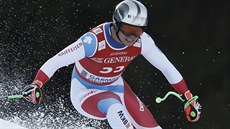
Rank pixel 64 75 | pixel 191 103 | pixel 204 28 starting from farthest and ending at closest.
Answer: pixel 64 75 → pixel 204 28 → pixel 191 103

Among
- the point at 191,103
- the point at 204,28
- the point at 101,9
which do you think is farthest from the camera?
the point at 101,9

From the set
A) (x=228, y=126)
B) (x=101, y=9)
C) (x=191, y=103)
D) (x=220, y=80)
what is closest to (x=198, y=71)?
(x=220, y=80)

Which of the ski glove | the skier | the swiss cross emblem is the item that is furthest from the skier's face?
the ski glove

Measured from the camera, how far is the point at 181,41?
18.9 feet

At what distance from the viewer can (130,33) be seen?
13.1 feet

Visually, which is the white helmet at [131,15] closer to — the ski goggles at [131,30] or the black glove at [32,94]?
the ski goggles at [131,30]

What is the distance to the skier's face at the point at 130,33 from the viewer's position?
398 centimetres

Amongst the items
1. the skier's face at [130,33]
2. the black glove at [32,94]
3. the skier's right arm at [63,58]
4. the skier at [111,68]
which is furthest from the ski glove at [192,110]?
the black glove at [32,94]

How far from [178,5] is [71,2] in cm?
124

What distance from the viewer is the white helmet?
3.96m

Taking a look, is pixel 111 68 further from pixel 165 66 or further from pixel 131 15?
pixel 131 15

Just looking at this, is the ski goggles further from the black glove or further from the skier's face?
the black glove

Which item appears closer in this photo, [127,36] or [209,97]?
[127,36]

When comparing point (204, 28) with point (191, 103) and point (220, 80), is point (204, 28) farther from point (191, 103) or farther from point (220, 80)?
point (191, 103)
